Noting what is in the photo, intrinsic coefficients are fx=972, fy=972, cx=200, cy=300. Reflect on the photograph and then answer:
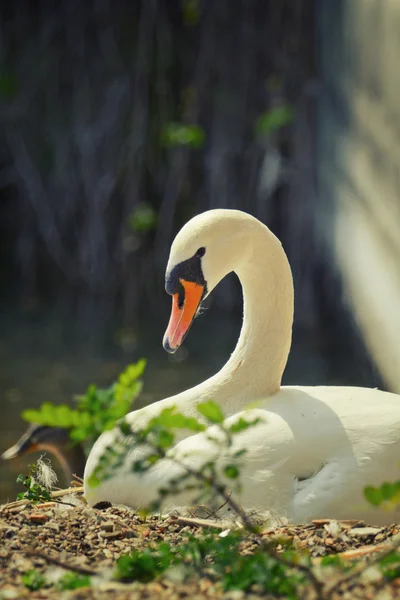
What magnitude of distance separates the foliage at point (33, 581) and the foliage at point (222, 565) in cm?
20

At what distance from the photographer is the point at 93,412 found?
225cm

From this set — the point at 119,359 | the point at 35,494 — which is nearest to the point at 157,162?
the point at 119,359

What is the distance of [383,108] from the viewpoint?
6.29 m

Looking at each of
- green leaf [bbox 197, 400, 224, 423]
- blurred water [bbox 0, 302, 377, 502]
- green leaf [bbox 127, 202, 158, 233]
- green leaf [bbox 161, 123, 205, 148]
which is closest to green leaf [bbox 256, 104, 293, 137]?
green leaf [bbox 161, 123, 205, 148]

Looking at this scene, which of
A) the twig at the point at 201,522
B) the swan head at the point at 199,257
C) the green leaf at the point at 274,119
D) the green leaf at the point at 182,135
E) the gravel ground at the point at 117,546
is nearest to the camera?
the gravel ground at the point at 117,546

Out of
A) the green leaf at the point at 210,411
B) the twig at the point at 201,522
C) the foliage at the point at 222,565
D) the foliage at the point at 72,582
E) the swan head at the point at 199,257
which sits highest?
the swan head at the point at 199,257

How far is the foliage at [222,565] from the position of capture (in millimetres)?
2240

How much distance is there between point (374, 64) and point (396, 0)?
Result: 2.89 feet

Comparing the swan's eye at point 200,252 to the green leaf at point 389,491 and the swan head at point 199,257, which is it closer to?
the swan head at point 199,257

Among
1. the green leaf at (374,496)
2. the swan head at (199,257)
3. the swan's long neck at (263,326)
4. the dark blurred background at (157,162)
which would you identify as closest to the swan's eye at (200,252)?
the swan head at (199,257)

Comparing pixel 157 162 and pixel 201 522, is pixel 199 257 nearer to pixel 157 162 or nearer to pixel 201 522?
pixel 201 522

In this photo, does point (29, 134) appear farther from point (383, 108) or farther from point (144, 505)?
point (144, 505)

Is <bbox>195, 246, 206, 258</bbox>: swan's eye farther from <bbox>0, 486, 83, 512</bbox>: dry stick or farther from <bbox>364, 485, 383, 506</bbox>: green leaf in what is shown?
<bbox>364, 485, 383, 506</bbox>: green leaf

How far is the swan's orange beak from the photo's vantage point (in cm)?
359
